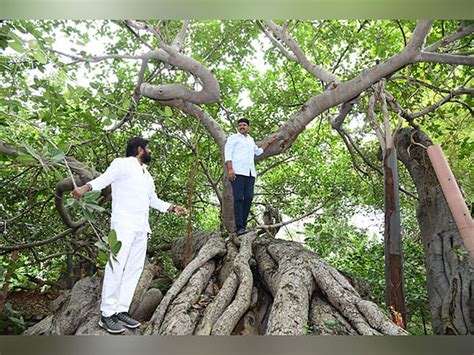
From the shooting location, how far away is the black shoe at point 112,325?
90.0 inches

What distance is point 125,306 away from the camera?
2346mm

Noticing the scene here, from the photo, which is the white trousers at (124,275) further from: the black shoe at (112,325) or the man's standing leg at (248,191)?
the man's standing leg at (248,191)

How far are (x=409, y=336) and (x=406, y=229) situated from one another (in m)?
1.91

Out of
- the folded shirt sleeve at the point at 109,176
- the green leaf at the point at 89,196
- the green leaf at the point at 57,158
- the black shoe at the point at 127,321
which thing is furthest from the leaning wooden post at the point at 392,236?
the green leaf at the point at 57,158

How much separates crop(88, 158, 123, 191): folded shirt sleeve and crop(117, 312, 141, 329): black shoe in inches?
27.3

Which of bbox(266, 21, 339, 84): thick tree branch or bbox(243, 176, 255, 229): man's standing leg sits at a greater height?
bbox(266, 21, 339, 84): thick tree branch

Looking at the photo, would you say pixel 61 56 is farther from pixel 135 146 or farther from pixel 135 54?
pixel 135 146

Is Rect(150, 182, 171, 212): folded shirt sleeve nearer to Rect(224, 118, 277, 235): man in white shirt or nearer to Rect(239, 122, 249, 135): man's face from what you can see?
Rect(224, 118, 277, 235): man in white shirt

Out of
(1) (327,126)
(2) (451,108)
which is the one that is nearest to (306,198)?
(1) (327,126)

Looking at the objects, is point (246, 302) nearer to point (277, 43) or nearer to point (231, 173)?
point (231, 173)

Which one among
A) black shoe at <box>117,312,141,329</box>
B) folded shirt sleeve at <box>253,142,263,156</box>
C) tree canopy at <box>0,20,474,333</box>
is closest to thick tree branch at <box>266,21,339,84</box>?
tree canopy at <box>0,20,474,333</box>

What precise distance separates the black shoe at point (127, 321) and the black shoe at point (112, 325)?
0.8 inches

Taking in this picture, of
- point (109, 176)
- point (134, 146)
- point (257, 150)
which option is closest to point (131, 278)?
point (109, 176)

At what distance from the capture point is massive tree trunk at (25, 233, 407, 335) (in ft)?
6.74
